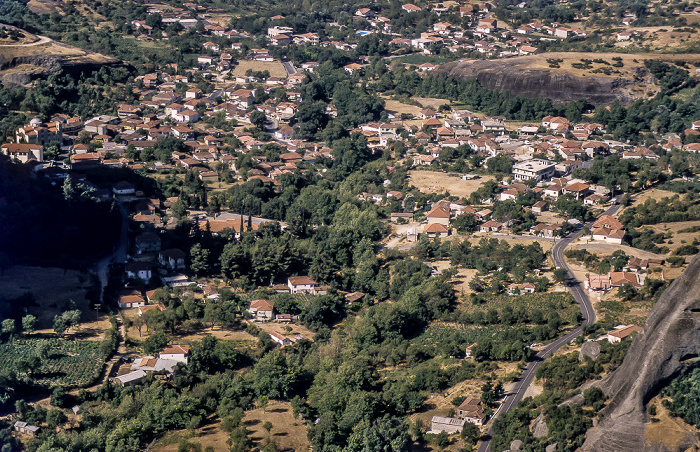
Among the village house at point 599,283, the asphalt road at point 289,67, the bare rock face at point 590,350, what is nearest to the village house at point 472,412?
the bare rock face at point 590,350

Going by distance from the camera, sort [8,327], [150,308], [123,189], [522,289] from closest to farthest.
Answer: [8,327] < [150,308] < [522,289] < [123,189]

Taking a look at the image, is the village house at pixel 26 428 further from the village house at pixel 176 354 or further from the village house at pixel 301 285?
the village house at pixel 301 285

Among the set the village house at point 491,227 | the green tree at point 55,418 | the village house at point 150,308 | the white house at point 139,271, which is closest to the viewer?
the green tree at point 55,418

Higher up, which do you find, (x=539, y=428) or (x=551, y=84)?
(x=551, y=84)

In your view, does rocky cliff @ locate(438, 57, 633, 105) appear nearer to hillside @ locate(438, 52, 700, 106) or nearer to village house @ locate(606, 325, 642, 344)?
hillside @ locate(438, 52, 700, 106)

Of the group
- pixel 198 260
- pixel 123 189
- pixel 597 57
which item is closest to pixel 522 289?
pixel 198 260

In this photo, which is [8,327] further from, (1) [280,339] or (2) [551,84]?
(2) [551,84]
